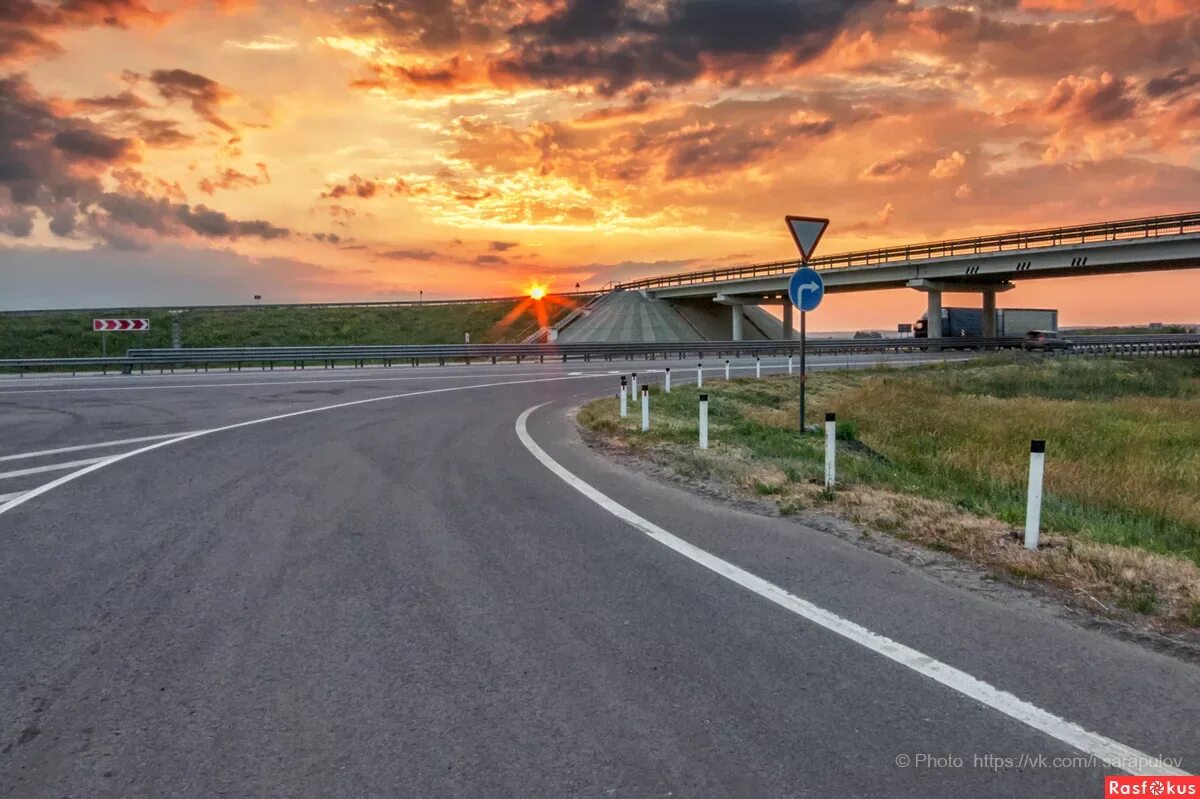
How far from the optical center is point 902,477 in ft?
33.5

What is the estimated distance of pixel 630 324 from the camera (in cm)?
6744

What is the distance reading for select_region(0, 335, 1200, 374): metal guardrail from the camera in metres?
37.1

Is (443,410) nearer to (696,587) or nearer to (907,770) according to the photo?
(696,587)

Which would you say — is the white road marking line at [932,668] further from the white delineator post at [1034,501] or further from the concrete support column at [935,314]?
the concrete support column at [935,314]

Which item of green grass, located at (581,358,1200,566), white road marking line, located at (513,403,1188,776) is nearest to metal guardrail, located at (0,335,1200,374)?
green grass, located at (581,358,1200,566)


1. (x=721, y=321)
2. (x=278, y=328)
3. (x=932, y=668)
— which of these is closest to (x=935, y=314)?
(x=721, y=321)

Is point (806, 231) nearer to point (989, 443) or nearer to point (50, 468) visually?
point (989, 443)

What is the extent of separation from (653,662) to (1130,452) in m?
14.1

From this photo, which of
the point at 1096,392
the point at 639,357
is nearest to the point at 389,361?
the point at 639,357

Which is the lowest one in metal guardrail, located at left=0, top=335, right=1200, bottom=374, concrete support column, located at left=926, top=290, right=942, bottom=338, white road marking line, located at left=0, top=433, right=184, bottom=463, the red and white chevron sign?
white road marking line, located at left=0, top=433, right=184, bottom=463

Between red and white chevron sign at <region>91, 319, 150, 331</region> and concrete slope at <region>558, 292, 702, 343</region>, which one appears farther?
concrete slope at <region>558, 292, 702, 343</region>

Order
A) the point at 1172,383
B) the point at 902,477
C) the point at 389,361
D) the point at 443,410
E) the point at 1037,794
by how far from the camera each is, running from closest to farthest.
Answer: the point at 1037,794 < the point at 902,477 < the point at 443,410 < the point at 1172,383 < the point at 389,361

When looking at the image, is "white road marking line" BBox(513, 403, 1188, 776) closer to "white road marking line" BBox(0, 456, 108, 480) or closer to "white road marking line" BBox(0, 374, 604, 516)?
"white road marking line" BBox(0, 374, 604, 516)

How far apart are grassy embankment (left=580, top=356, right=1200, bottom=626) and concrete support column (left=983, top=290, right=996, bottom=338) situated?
38447 millimetres
